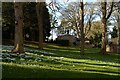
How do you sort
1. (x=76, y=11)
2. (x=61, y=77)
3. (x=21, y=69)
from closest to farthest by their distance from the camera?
(x=61, y=77), (x=21, y=69), (x=76, y=11)

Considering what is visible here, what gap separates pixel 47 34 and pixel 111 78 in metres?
67.2

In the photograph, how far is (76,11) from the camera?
80625 millimetres

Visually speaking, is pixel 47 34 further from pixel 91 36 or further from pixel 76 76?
pixel 76 76

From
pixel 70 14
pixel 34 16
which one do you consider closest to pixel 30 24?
pixel 34 16

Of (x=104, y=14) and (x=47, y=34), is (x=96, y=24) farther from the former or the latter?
(x=104, y=14)

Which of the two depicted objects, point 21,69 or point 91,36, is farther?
point 91,36

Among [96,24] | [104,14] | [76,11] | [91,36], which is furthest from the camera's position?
[91,36]

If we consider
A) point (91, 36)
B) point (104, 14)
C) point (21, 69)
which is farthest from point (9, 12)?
point (91, 36)

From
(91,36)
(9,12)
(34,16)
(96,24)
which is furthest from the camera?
(91,36)

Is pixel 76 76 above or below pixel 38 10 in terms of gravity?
below

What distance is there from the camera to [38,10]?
1815 inches

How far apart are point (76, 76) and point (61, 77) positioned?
92cm

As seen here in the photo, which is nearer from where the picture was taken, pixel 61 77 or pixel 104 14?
pixel 61 77

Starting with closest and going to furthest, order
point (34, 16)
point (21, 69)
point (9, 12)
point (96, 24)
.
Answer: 1. point (21, 69)
2. point (9, 12)
3. point (34, 16)
4. point (96, 24)
